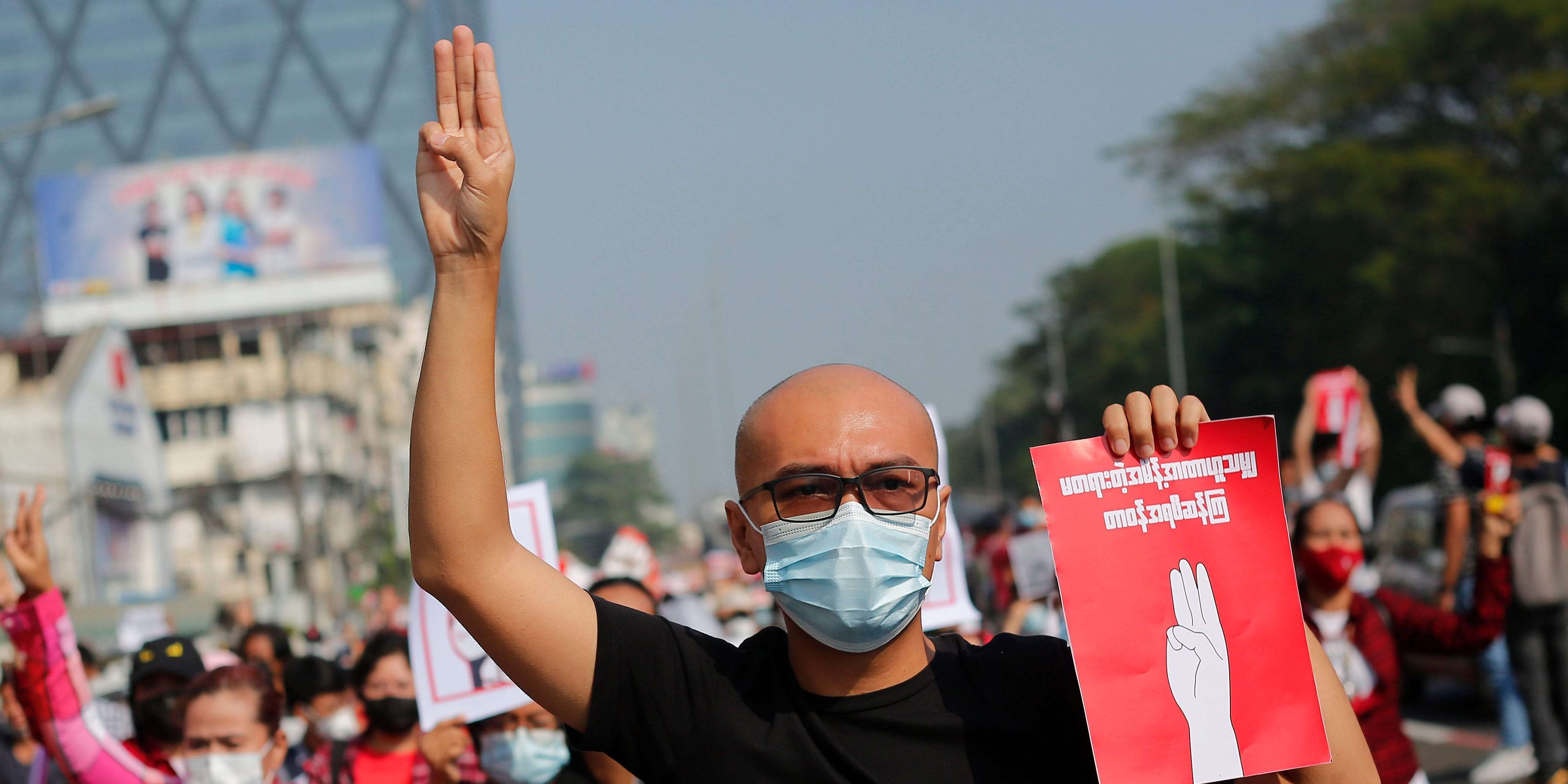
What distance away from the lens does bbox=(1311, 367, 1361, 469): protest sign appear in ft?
32.6

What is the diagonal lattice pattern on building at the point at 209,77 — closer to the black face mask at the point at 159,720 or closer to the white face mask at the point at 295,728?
the white face mask at the point at 295,728

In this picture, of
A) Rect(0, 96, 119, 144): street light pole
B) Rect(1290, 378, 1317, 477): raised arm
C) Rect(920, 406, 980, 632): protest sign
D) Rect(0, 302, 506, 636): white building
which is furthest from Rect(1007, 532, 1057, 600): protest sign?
Rect(0, 302, 506, 636): white building

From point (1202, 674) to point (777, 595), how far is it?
0.59m

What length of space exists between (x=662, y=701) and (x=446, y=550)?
1.26 ft

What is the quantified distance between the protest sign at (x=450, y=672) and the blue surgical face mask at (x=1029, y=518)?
4.92 metres

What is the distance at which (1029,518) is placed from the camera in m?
9.55

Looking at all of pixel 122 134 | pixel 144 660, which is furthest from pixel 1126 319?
pixel 122 134

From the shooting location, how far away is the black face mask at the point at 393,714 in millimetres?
4797

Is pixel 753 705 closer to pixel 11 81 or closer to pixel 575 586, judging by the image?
pixel 575 586

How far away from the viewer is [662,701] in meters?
2.21

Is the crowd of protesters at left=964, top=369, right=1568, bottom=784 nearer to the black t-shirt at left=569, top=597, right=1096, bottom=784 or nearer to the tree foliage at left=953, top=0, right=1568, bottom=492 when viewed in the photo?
the black t-shirt at left=569, top=597, right=1096, bottom=784

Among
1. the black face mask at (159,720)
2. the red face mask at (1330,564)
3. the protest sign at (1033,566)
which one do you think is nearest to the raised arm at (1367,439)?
the protest sign at (1033,566)

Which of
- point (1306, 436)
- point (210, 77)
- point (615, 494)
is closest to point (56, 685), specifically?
point (1306, 436)

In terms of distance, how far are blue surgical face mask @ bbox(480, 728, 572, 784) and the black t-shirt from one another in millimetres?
2458
